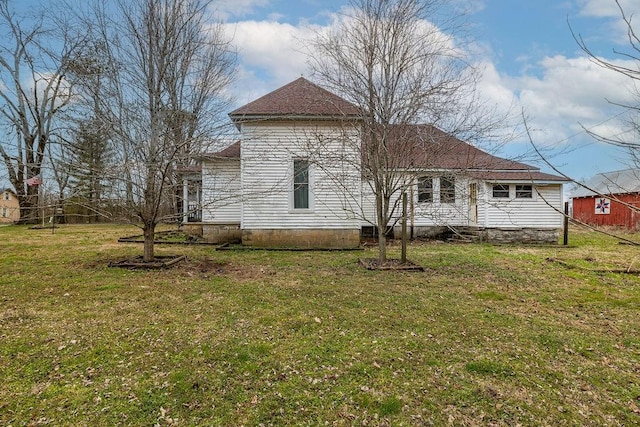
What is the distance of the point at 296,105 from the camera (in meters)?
11.5

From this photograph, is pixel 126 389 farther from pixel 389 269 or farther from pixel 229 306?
pixel 389 269

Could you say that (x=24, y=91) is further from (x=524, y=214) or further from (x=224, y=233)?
(x=524, y=214)

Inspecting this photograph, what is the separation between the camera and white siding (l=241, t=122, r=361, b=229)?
11.4m

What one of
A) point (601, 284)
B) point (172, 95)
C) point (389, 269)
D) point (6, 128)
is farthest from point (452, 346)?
point (6, 128)

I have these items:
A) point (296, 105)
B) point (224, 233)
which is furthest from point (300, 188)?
point (224, 233)

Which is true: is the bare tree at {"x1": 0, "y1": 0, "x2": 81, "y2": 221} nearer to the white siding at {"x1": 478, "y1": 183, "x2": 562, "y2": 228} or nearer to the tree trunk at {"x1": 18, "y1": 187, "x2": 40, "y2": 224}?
the tree trunk at {"x1": 18, "y1": 187, "x2": 40, "y2": 224}

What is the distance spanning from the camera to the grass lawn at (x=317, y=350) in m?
2.73

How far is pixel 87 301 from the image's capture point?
543 cm

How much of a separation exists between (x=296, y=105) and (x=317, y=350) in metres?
9.16

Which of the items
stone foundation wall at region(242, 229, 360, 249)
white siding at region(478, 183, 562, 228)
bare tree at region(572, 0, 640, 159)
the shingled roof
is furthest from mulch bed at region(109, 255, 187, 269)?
white siding at region(478, 183, 562, 228)

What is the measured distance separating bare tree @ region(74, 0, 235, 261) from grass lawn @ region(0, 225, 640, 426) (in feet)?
6.94

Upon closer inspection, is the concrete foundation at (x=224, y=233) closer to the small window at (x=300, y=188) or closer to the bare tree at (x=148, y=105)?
the small window at (x=300, y=188)

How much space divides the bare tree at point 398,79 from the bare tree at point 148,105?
3.60 metres

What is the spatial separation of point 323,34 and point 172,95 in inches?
154
